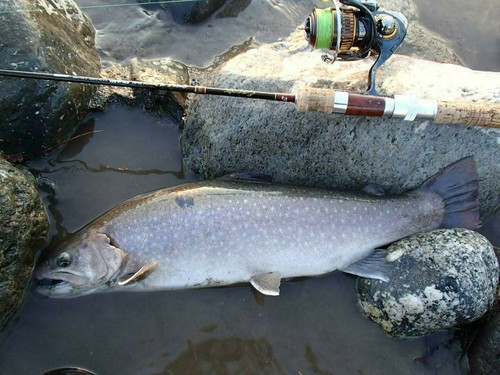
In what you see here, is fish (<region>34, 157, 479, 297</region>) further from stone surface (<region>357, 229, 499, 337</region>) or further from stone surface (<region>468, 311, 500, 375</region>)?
stone surface (<region>468, 311, 500, 375</region>)

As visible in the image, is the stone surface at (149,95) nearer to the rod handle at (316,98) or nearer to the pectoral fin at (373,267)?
the rod handle at (316,98)

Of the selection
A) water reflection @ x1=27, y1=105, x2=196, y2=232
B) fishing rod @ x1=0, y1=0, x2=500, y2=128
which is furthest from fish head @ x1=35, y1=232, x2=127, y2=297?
fishing rod @ x1=0, y1=0, x2=500, y2=128

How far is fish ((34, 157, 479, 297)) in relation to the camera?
3.57 meters

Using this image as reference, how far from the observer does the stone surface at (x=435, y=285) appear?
3449mm

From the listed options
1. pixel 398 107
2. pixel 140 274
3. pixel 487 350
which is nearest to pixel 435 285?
pixel 487 350

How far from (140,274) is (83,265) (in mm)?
437

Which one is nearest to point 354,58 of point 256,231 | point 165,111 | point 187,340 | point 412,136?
point 412,136

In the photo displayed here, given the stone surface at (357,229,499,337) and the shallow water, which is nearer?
the stone surface at (357,229,499,337)

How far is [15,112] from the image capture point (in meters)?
3.74

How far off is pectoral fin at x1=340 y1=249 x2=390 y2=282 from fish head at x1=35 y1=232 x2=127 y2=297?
5.98 feet

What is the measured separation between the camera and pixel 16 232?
340cm

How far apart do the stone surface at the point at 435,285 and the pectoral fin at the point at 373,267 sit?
0.05 m

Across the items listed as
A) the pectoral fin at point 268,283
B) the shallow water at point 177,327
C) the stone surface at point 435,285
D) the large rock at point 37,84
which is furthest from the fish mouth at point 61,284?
the stone surface at point 435,285

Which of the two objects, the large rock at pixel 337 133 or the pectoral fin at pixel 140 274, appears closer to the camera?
the pectoral fin at pixel 140 274
